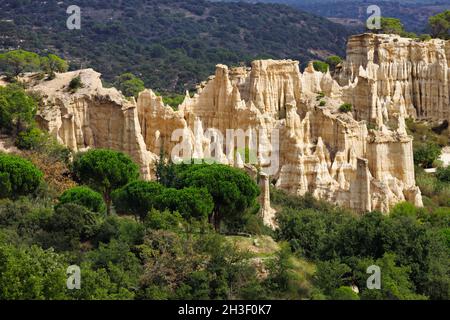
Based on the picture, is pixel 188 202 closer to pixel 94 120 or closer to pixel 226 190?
pixel 226 190

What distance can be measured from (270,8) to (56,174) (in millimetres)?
139451

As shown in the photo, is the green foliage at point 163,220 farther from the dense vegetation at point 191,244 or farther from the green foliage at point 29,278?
the green foliage at point 29,278

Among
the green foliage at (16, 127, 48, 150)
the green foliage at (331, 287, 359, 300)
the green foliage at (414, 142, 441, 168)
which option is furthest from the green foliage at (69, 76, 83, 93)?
the green foliage at (331, 287, 359, 300)

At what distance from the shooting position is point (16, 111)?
124 ft

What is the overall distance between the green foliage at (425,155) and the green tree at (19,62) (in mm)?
20642

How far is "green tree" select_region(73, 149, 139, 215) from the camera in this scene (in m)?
34.3

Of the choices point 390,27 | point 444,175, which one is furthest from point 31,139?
point 390,27

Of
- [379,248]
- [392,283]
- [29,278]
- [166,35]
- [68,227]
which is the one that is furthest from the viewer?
[166,35]

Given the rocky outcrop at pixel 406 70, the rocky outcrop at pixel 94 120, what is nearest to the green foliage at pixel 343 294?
the rocky outcrop at pixel 94 120

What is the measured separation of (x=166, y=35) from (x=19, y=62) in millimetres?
91687

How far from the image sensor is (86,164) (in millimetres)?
34594

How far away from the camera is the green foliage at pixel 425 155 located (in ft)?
163

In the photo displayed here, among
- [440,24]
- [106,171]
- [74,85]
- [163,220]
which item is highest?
[440,24]

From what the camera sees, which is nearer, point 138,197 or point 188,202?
point 188,202
